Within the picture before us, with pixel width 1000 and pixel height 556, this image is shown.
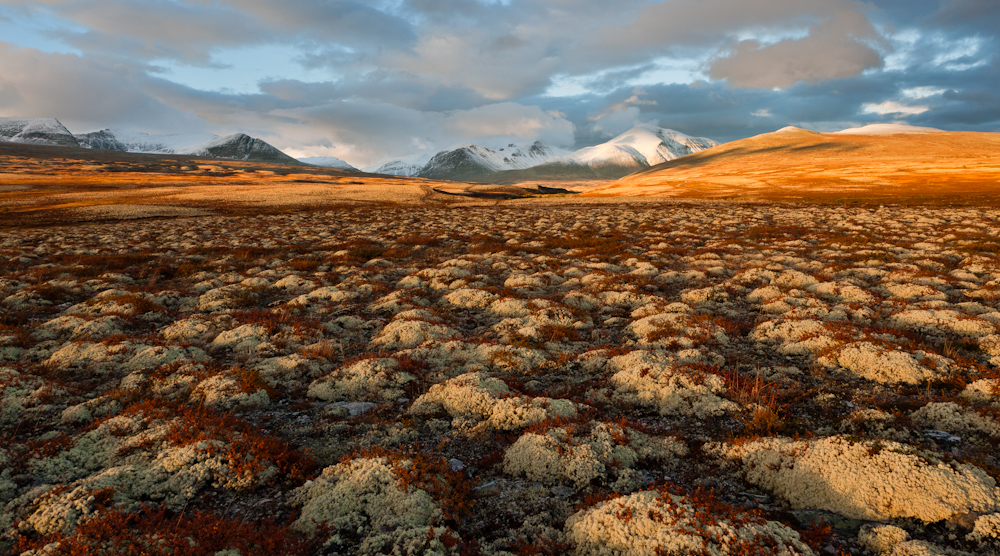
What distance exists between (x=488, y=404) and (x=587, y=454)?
2648 millimetres

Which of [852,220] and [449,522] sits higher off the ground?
[852,220]

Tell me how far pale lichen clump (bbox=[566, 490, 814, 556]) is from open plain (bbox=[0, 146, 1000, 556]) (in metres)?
0.03

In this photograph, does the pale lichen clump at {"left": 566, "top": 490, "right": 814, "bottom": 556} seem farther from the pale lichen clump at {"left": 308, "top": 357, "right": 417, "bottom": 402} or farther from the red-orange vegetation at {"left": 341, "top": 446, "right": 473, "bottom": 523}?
the pale lichen clump at {"left": 308, "top": 357, "right": 417, "bottom": 402}

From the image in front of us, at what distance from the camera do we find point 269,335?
13508 mm

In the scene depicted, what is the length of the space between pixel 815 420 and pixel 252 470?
402 inches

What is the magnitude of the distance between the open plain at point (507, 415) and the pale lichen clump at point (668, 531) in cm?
3

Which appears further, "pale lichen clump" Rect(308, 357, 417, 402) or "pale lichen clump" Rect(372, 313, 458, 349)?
"pale lichen clump" Rect(372, 313, 458, 349)

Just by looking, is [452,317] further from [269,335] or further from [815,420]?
[815,420]

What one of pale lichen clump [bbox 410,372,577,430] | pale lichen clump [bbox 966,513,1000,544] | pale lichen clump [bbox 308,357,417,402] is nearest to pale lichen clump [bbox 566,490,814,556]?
pale lichen clump [bbox 966,513,1000,544]

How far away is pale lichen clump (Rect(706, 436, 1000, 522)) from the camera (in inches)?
224

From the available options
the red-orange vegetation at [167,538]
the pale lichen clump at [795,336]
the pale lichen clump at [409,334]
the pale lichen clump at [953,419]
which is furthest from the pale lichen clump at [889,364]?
the red-orange vegetation at [167,538]

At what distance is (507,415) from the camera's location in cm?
873

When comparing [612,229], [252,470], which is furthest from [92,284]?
[612,229]

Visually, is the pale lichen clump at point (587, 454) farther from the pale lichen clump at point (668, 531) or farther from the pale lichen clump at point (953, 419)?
the pale lichen clump at point (953, 419)
